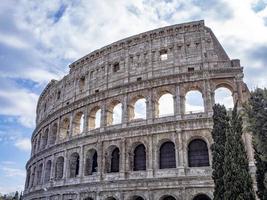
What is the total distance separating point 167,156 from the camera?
20.6m

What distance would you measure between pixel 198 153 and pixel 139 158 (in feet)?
15.0

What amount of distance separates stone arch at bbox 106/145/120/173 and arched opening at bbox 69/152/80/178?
4.05 meters

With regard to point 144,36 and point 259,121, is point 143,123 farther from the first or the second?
point 259,121

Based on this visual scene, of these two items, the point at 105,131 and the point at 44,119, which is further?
the point at 44,119

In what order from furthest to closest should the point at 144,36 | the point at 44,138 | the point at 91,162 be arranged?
the point at 44,138 < the point at 144,36 < the point at 91,162

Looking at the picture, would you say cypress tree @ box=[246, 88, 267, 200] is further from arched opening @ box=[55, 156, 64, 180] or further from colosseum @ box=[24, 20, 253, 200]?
arched opening @ box=[55, 156, 64, 180]

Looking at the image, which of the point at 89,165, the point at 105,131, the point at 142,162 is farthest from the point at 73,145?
the point at 142,162

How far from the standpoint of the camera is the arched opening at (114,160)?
891 inches

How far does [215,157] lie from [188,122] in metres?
5.15

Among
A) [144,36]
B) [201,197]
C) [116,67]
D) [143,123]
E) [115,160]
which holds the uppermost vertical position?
[144,36]

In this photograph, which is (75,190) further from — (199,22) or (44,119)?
(199,22)

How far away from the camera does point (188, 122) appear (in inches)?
785

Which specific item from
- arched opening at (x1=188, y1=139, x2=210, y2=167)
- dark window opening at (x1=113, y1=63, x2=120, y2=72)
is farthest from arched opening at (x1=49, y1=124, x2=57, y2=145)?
arched opening at (x1=188, y1=139, x2=210, y2=167)

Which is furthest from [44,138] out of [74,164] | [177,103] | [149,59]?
[177,103]
